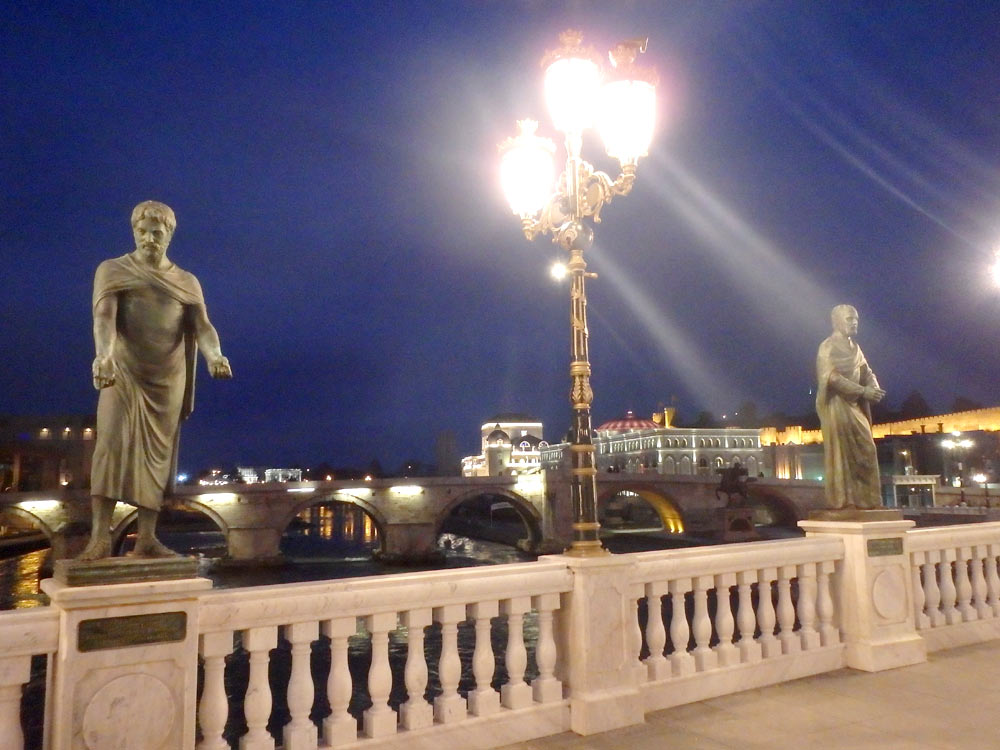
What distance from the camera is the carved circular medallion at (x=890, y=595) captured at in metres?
6.46

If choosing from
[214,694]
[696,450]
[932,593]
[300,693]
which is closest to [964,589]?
[932,593]

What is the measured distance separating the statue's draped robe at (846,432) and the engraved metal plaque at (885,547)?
33 cm

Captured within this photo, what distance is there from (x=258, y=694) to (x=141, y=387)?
1.62m

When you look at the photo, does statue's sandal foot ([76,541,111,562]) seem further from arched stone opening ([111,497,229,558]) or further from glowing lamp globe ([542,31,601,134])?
arched stone opening ([111,497,229,558])

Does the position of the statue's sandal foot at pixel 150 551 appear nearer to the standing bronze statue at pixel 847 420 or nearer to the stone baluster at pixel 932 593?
the standing bronze statue at pixel 847 420

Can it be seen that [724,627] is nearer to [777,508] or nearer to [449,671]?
[449,671]

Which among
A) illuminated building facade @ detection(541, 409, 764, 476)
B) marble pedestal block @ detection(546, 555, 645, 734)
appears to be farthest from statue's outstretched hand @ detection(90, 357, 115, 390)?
illuminated building facade @ detection(541, 409, 764, 476)

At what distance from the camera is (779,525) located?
59.6 metres

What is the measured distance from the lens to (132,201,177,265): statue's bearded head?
3.97m

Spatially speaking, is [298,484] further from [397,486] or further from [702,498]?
[702,498]

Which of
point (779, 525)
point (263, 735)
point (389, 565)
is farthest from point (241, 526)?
point (263, 735)

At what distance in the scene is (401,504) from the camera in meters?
46.8

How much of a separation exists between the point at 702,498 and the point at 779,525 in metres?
8.49

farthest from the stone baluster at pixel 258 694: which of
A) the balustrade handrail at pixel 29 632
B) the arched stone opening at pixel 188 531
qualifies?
the arched stone opening at pixel 188 531
